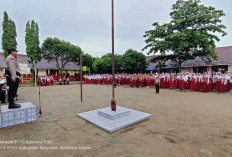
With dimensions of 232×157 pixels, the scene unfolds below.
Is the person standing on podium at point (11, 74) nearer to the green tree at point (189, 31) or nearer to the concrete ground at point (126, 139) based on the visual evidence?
the concrete ground at point (126, 139)

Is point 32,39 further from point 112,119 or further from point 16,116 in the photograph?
point 112,119

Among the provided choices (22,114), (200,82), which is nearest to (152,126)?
(22,114)

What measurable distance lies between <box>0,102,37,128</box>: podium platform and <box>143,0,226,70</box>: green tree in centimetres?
1450

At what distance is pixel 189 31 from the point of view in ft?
48.4

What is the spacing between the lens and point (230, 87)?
11.1 metres

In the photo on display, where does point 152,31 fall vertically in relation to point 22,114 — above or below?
above

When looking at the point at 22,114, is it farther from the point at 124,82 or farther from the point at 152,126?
the point at 124,82

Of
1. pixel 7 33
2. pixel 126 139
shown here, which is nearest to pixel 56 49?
pixel 7 33

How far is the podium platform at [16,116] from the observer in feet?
12.8

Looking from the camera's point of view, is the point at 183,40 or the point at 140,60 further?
the point at 140,60

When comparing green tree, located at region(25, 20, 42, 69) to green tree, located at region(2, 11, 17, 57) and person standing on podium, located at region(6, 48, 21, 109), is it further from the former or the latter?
person standing on podium, located at region(6, 48, 21, 109)

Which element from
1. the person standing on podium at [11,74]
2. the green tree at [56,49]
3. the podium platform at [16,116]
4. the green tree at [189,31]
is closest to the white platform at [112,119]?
the podium platform at [16,116]

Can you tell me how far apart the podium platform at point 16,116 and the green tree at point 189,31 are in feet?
47.6

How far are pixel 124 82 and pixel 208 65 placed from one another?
13427mm
